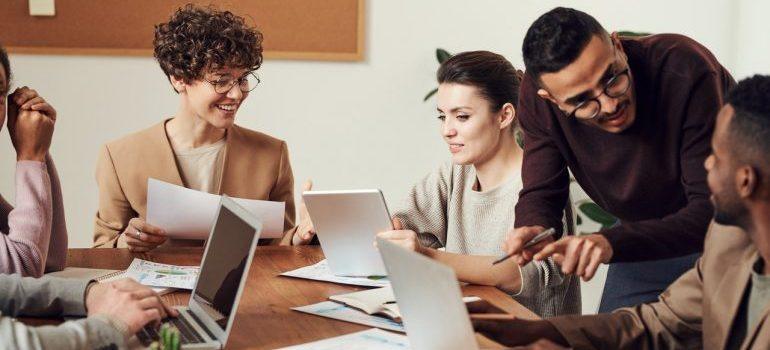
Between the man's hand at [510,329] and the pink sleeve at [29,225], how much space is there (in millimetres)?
1033

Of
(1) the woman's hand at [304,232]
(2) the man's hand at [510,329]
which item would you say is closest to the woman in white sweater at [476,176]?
(1) the woman's hand at [304,232]

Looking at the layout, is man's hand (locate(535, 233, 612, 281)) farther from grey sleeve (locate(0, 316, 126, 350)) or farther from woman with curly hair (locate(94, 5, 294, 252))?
woman with curly hair (locate(94, 5, 294, 252))

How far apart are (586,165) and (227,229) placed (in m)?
0.85

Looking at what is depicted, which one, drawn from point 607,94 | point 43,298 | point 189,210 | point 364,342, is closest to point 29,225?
point 43,298

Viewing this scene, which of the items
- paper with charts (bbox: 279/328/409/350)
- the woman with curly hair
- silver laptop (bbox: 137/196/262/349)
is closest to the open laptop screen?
silver laptop (bbox: 137/196/262/349)

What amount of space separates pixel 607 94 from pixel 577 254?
1.15 feet

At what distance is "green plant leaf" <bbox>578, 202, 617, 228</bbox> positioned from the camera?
3961 mm

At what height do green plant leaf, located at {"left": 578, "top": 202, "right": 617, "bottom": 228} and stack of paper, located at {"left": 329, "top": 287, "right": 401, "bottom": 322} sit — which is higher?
stack of paper, located at {"left": 329, "top": 287, "right": 401, "bottom": 322}

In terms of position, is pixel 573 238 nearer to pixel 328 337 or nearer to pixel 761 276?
pixel 761 276

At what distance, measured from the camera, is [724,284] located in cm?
158

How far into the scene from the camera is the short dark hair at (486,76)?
97.0 inches

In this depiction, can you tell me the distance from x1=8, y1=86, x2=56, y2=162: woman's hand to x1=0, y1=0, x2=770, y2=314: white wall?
1543mm

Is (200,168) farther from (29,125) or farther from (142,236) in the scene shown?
(29,125)

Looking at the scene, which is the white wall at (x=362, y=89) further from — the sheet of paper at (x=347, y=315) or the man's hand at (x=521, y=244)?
the man's hand at (x=521, y=244)
